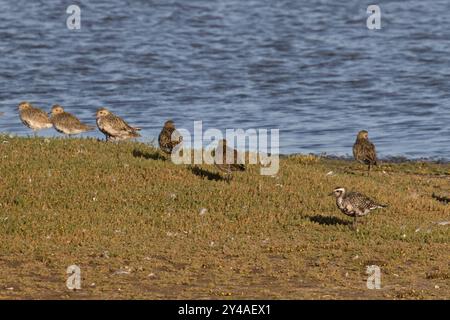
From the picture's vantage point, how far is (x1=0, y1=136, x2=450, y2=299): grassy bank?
16.3 meters

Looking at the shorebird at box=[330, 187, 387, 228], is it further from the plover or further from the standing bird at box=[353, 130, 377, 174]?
the standing bird at box=[353, 130, 377, 174]

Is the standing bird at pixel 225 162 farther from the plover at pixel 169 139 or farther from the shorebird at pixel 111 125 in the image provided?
the shorebird at pixel 111 125

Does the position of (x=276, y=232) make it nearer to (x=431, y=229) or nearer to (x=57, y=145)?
(x=431, y=229)

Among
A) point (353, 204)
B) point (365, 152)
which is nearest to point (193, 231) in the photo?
point (353, 204)

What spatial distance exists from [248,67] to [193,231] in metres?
32.4

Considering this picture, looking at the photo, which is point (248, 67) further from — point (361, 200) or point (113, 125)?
point (361, 200)

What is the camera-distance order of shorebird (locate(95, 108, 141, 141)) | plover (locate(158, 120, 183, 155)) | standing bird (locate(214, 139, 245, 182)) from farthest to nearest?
shorebird (locate(95, 108, 141, 141)) < plover (locate(158, 120, 183, 155)) < standing bird (locate(214, 139, 245, 182))

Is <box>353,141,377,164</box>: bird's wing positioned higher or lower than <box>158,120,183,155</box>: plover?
higher

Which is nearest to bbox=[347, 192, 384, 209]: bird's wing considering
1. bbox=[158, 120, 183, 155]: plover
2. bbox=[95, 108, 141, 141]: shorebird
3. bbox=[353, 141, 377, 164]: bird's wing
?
bbox=[158, 120, 183, 155]: plover

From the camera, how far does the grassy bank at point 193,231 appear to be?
16.3m

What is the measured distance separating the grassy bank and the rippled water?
8.57 m

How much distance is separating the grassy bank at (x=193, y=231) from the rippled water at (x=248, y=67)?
8.57 m

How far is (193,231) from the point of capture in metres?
19.3

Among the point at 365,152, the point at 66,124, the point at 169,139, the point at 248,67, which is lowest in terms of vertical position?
the point at 169,139
